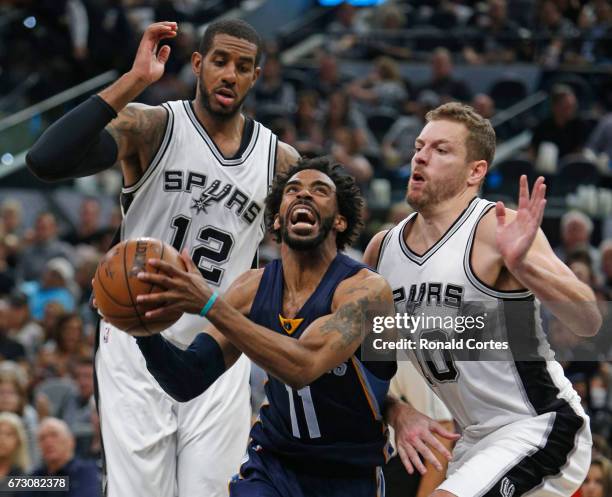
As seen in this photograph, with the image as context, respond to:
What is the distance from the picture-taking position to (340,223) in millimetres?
5086

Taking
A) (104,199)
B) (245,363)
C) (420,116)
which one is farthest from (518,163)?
(245,363)

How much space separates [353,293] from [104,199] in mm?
9521

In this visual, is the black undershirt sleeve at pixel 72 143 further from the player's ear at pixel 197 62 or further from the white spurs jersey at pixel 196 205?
the player's ear at pixel 197 62

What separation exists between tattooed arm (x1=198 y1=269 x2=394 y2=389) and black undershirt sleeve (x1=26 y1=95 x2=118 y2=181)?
4.26ft

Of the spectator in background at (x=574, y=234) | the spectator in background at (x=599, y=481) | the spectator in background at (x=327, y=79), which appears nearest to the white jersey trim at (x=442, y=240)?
the spectator in background at (x=599, y=481)

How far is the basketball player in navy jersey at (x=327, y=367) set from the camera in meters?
4.73

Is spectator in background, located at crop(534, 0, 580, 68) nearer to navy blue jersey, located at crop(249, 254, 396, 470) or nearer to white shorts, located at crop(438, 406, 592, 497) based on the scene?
white shorts, located at crop(438, 406, 592, 497)

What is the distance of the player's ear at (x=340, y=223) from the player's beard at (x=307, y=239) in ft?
0.29

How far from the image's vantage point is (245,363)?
5.69 m

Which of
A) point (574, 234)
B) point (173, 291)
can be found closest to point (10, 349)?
point (574, 234)

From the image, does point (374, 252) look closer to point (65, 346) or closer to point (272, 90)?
point (65, 346)

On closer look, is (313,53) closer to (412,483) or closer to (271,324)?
(412,483)

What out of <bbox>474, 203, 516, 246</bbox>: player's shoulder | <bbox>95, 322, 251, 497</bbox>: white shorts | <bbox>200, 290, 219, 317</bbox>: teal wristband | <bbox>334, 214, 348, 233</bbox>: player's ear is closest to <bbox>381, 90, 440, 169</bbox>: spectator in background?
<bbox>474, 203, 516, 246</bbox>: player's shoulder

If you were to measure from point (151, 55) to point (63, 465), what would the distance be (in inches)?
139
